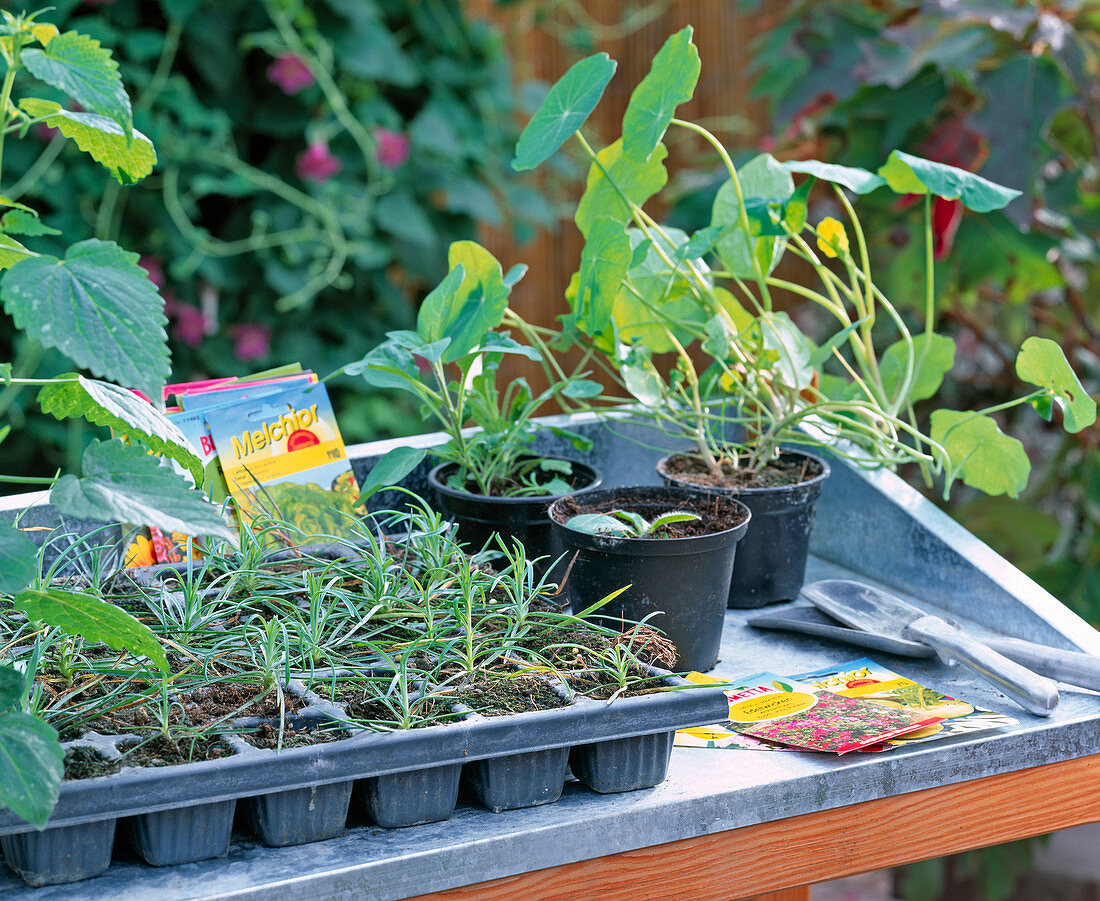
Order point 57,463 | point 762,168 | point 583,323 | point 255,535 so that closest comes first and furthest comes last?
1. point 255,535
2. point 583,323
3. point 762,168
4. point 57,463

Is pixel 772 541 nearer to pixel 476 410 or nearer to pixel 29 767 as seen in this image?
pixel 476 410

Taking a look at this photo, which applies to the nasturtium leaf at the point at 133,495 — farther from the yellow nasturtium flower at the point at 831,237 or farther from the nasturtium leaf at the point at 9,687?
the yellow nasturtium flower at the point at 831,237

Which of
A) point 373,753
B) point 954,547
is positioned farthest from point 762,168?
point 373,753

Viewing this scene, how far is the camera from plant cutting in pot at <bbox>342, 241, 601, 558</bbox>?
86 centimetres

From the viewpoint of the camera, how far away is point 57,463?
2.08 meters

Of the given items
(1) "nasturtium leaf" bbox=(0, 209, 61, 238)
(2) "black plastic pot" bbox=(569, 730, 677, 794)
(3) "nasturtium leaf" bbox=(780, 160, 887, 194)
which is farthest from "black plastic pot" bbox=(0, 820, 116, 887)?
(3) "nasturtium leaf" bbox=(780, 160, 887, 194)

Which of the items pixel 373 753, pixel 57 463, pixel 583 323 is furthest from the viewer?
pixel 57 463

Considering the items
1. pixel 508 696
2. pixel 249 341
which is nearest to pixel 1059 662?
pixel 508 696

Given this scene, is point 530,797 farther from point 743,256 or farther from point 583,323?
point 743,256

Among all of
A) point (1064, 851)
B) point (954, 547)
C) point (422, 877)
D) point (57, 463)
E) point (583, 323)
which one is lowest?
point (1064, 851)

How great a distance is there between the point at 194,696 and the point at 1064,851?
2092 mm

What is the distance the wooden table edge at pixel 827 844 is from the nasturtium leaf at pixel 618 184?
1.72 feet

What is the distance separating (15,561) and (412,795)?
234 millimetres

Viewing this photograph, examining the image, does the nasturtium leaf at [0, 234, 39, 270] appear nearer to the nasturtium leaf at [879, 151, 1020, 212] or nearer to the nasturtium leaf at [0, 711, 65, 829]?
the nasturtium leaf at [0, 711, 65, 829]
